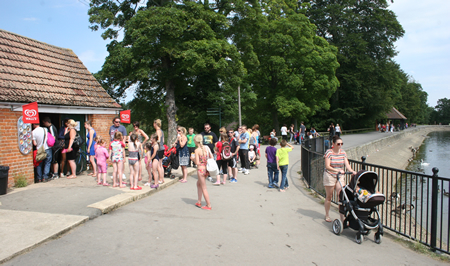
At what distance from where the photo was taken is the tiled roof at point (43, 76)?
9.10m

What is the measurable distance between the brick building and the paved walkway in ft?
4.43

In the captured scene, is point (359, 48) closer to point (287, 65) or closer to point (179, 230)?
point (287, 65)

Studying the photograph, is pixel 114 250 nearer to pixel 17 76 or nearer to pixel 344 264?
pixel 344 264

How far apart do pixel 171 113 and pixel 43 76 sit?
45.8ft

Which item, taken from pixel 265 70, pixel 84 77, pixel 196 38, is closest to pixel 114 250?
pixel 84 77

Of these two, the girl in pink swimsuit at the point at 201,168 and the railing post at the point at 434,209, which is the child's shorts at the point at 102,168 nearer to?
the girl in pink swimsuit at the point at 201,168

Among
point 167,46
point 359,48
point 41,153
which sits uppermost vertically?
point 359,48

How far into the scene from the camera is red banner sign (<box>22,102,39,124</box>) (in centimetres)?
848

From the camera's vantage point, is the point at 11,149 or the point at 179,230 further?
the point at 11,149

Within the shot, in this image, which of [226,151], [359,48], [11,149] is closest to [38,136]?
[11,149]

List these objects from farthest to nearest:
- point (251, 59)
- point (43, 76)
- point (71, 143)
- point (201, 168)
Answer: point (251, 59)
point (43, 76)
point (71, 143)
point (201, 168)

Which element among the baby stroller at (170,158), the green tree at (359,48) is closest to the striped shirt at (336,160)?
the baby stroller at (170,158)

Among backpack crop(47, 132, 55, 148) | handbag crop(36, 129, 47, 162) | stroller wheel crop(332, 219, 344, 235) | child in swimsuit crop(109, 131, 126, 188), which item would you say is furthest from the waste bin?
stroller wheel crop(332, 219, 344, 235)

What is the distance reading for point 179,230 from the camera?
5.65 meters
